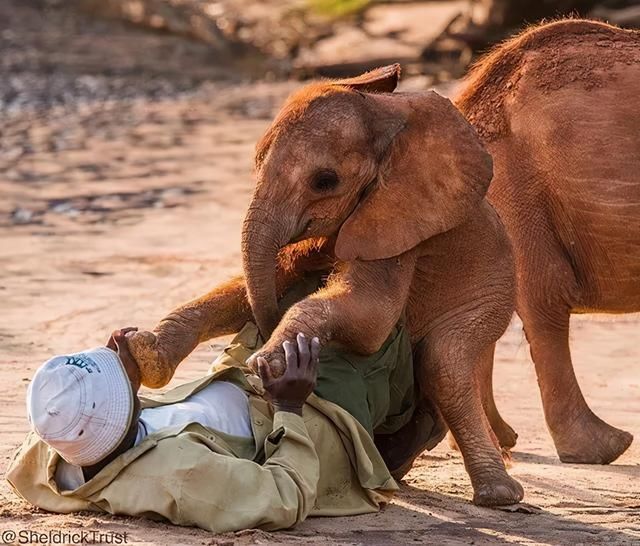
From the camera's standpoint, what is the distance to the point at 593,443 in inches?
278

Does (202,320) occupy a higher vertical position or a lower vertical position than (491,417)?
higher

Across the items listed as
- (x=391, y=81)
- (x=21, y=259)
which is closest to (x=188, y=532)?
(x=391, y=81)

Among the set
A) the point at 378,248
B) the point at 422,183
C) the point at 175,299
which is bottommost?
the point at 175,299

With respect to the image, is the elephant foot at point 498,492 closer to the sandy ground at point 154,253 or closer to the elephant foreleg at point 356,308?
the sandy ground at point 154,253

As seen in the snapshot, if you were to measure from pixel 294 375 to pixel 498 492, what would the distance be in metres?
1.02

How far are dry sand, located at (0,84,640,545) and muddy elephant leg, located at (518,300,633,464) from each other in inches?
4.4

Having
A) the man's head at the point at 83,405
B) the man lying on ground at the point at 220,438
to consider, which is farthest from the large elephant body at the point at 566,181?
the man's head at the point at 83,405

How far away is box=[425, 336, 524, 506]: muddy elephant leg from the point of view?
591 centimetres

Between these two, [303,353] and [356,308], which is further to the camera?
[356,308]

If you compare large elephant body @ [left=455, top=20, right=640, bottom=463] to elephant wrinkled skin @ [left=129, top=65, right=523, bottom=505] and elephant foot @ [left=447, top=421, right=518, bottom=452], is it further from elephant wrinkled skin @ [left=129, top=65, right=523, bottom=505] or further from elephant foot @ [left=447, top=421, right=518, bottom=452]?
elephant wrinkled skin @ [left=129, top=65, right=523, bottom=505]

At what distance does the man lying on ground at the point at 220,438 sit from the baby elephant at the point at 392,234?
0.56 feet

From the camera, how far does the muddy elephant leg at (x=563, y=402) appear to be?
7074mm

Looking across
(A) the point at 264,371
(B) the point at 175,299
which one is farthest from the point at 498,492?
(B) the point at 175,299

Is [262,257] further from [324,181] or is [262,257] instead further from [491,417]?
[491,417]
